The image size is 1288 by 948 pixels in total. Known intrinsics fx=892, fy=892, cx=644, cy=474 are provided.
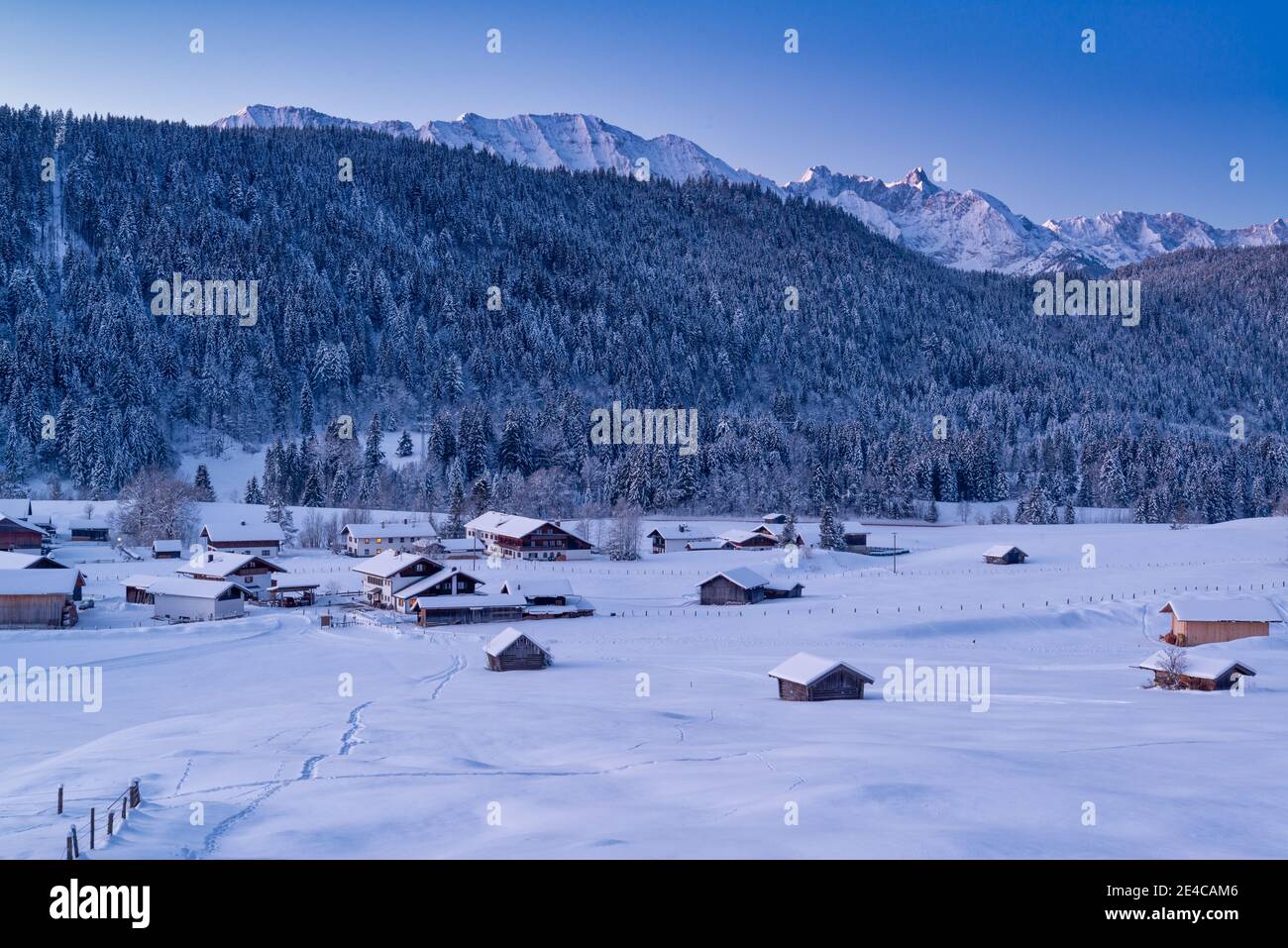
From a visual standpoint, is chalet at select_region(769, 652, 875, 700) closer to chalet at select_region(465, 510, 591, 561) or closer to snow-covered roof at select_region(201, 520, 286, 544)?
chalet at select_region(465, 510, 591, 561)

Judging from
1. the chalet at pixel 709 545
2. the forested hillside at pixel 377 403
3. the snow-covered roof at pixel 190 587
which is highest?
the forested hillside at pixel 377 403

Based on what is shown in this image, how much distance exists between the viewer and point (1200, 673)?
126 feet

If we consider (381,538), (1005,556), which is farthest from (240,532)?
(1005,556)

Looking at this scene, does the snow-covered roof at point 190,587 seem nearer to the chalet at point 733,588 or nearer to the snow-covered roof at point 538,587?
the snow-covered roof at point 538,587

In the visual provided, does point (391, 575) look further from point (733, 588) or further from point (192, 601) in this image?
point (733, 588)

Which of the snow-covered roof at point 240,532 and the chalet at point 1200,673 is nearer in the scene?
the chalet at point 1200,673

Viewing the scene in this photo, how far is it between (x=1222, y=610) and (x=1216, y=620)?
3.02ft

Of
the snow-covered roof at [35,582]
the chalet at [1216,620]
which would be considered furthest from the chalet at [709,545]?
the snow-covered roof at [35,582]

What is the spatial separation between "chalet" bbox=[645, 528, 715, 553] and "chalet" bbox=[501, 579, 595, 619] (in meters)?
34.2

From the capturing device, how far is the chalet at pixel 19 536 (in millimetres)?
77750

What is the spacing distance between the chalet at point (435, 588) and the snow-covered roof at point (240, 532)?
26.4 m
